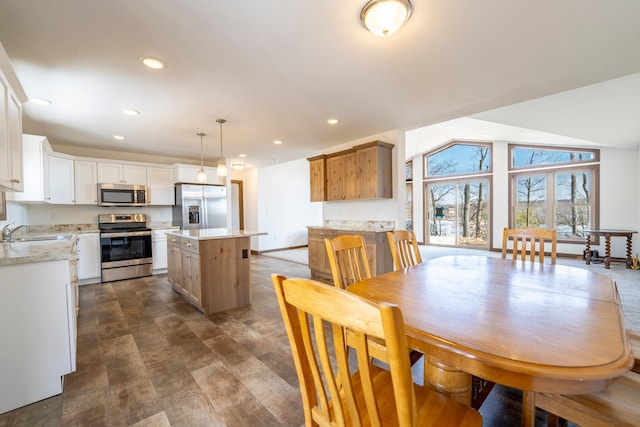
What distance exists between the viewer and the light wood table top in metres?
0.69

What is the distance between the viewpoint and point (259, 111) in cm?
321

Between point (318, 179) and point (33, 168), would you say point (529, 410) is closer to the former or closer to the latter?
point (318, 179)

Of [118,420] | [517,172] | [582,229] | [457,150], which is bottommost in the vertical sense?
[118,420]

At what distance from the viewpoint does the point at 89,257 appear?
167 inches

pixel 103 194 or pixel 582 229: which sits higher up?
pixel 103 194

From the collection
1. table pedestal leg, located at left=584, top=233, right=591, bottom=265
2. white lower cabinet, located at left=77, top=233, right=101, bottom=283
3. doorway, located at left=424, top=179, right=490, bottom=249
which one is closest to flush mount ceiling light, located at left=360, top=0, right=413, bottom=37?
white lower cabinet, located at left=77, top=233, right=101, bottom=283

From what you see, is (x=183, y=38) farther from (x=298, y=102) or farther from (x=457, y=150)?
(x=457, y=150)

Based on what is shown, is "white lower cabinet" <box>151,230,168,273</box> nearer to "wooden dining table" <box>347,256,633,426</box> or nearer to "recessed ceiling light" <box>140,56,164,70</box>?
"recessed ceiling light" <box>140,56,164,70</box>

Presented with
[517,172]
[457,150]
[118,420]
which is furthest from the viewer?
[457,150]

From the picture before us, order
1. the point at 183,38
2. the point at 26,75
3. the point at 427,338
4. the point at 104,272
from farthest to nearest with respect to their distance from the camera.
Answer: the point at 104,272
the point at 26,75
the point at 183,38
the point at 427,338

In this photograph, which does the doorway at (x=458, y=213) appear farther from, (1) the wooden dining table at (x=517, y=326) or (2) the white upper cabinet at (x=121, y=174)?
(2) the white upper cabinet at (x=121, y=174)

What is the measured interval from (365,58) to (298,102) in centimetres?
104

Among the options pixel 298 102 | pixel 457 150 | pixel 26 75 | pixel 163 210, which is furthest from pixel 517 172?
pixel 26 75

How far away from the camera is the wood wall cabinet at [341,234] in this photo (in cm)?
382
